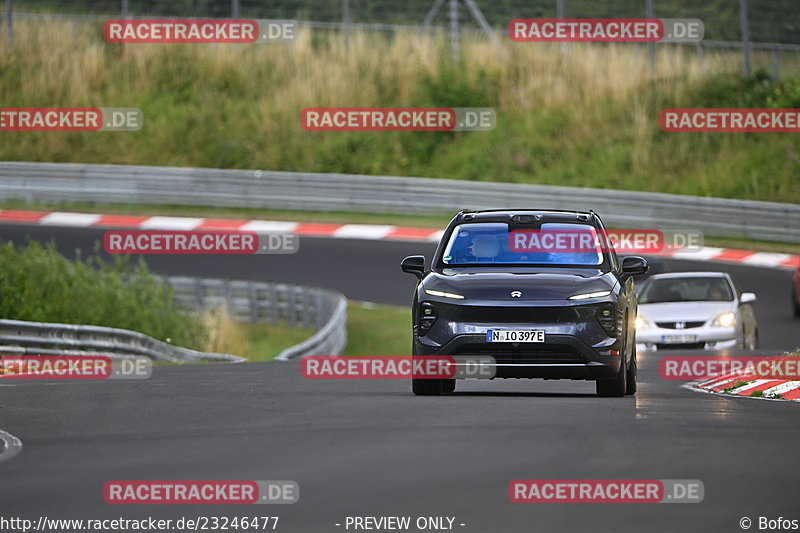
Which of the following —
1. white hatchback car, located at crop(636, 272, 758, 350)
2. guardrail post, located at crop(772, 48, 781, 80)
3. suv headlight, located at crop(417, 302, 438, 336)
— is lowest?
white hatchback car, located at crop(636, 272, 758, 350)

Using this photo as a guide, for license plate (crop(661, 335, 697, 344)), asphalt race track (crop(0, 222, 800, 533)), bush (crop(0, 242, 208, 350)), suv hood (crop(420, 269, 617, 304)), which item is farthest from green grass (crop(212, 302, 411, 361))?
suv hood (crop(420, 269, 617, 304))

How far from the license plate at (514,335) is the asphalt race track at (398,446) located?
1.66 ft

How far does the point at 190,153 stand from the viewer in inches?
1569

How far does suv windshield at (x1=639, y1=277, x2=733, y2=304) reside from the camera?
71.1 ft

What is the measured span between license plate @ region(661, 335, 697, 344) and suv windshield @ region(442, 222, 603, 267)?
23.7 feet

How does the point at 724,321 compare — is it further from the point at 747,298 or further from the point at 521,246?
the point at 521,246

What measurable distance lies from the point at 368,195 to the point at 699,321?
14.1m

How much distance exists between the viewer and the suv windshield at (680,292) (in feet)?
71.1

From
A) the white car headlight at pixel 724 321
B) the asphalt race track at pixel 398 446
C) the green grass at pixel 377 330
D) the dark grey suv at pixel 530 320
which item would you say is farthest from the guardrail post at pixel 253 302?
the dark grey suv at pixel 530 320

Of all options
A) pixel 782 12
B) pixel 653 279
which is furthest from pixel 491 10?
pixel 653 279

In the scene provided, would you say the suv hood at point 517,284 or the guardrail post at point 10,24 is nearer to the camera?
the suv hood at point 517,284

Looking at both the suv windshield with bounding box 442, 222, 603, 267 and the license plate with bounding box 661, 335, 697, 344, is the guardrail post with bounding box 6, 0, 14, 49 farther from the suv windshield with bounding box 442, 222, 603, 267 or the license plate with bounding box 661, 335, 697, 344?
the suv windshield with bounding box 442, 222, 603, 267

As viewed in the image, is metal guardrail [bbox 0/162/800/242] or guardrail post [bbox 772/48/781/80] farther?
guardrail post [bbox 772/48/781/80]

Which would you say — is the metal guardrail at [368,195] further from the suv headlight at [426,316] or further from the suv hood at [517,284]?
the suv headlight at [426,316]
